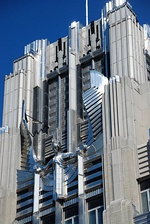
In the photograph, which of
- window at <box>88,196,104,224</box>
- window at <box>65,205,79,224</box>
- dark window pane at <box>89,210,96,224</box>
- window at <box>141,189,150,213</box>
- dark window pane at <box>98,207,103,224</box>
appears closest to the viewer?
window at <box>141,189,150,213</box>

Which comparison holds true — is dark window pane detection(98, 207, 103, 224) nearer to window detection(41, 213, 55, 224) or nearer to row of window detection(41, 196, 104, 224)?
row of window detection(41, 196, 104, 224)

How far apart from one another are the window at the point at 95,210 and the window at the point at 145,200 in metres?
2.83

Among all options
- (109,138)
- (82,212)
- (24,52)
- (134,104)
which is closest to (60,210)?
(82,212)

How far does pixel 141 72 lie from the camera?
49.3 meters

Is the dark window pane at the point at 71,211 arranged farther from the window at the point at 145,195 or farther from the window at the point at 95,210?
the window at the point at 145,195

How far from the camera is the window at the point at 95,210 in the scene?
140ft

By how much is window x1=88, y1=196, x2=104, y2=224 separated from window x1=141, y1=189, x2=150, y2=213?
2.83 meters

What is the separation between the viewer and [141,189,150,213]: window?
41497 millimetres

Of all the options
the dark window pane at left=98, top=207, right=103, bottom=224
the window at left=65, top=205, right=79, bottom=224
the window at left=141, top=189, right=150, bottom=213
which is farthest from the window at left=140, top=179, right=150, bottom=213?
the window at left=65, top=205, right=79, bottom=224

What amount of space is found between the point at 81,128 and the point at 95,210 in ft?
28.0

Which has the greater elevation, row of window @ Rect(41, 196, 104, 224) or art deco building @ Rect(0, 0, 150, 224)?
art deco building @ Rect(0, 0, 150, 224)

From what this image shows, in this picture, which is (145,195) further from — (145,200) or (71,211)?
(71,211)

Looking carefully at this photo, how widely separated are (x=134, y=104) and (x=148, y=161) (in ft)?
17.0

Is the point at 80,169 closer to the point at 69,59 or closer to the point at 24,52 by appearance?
the point at 69,59
